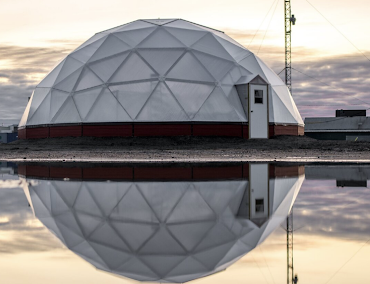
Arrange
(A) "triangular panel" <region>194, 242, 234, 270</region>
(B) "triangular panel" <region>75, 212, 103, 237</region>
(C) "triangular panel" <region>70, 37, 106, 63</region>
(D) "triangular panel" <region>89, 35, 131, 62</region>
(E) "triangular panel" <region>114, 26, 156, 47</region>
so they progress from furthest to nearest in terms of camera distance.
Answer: (C) "triangular panel" <region>70, 37, 106, 63</region> → (E) "triangular panel" <region>114, 26, 156, 47</region> → (D) "triangular panel" <region>89, 35, 131, 62</region> → (B) "triangular panel" <region>75, 212, 103, 237</region> → (A) "triangular panel" <region>194, 242, 234, 270</region>

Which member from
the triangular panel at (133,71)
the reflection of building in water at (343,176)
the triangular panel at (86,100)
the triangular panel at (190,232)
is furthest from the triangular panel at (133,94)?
the triangular panel at (190,232)

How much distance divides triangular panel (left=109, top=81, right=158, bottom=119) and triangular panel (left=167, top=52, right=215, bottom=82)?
67.3 inches

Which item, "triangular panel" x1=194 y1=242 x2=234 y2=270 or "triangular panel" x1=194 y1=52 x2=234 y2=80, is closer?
"triangular panel" x1=194 y1=242 x2=234 y2=270

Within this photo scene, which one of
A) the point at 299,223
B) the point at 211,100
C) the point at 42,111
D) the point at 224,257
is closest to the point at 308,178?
the point at 299,223

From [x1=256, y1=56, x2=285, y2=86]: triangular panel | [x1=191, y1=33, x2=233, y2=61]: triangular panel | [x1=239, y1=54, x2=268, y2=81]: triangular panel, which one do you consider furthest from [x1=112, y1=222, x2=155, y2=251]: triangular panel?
[x1=256, y1=56, x2=285, y2=86]: triangular panel

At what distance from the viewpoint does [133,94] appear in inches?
1457

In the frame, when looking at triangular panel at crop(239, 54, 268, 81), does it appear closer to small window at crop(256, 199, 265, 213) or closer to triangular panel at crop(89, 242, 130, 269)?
small window at crop(256, 199, 265, 213)

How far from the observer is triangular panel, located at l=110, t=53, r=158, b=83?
37562mm

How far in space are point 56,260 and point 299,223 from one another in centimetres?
315

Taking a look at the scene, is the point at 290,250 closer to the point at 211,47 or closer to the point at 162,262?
the point at 162,262

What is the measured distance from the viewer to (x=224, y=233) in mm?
6309

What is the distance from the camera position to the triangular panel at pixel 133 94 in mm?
36594

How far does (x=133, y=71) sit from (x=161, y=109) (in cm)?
375

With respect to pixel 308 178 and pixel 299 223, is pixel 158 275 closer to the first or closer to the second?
pixel 299 223
